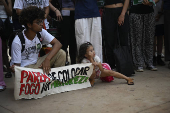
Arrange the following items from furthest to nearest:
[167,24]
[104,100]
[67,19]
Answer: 1. [167,24]
2. [67,19]
3. [104,100]

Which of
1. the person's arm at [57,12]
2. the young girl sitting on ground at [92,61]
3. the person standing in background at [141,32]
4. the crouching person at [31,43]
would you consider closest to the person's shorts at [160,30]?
the person standing in background at [141,32]

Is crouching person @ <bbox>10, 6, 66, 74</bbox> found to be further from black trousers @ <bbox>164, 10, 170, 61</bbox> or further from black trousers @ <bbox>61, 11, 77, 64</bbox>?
black trousers @ <bbox>164, 10, 170, 61</bbox>

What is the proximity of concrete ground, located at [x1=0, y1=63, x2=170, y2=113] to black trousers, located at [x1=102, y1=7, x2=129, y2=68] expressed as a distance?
3.07ft

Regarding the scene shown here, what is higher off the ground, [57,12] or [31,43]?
[57,12]

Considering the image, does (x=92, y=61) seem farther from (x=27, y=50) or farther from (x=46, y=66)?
(x=27, y=50)

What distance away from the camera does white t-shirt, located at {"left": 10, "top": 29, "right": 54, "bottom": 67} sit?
3340mm

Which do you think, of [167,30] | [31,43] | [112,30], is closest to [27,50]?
[31,43]

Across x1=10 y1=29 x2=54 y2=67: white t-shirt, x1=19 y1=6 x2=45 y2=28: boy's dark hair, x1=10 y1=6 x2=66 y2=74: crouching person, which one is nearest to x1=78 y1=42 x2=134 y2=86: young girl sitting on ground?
x1=10 y1=6 x2=66 y2=74: crouching person

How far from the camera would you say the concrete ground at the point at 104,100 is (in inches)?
104

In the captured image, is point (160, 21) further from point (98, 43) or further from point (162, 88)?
point (162, 88)

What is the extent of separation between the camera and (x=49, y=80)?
128 inches

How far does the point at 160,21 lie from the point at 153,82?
2239mm

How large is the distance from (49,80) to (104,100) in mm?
808

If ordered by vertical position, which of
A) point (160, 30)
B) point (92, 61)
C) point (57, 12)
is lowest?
point (92, 61)
